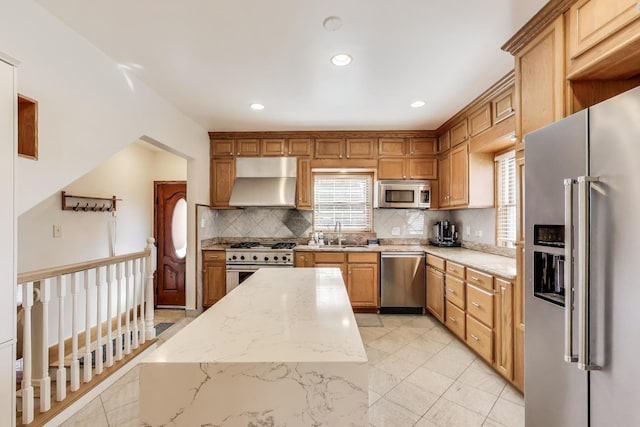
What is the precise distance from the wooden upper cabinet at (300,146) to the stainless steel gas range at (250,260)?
138 centimetres

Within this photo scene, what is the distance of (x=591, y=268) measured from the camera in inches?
45.2

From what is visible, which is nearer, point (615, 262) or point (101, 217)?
point (615, 262)

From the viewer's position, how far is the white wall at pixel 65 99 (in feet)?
5.57

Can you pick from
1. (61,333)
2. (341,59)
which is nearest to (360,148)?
(341,59)

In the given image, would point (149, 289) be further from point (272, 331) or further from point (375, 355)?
point (272, 331)

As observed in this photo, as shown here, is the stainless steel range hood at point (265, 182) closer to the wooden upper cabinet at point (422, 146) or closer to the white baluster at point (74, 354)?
the wooden upper cabinet at point (422, 146)

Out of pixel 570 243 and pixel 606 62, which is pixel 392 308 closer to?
pixel 570 243

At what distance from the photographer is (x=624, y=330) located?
1.03 metres

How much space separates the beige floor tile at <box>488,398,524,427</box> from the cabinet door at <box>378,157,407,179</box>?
2.83 metres

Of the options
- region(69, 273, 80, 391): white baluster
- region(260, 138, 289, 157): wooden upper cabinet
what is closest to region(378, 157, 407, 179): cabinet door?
region(260, 138, 289, 157): wooden upper cabinet

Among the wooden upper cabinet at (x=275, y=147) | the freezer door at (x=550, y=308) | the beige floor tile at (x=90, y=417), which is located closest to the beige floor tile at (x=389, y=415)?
the freezer door at (x=550, y=308)

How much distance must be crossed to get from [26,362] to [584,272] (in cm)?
289

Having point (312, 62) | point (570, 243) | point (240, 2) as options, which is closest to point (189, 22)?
point (240, 2)

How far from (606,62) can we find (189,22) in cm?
232
